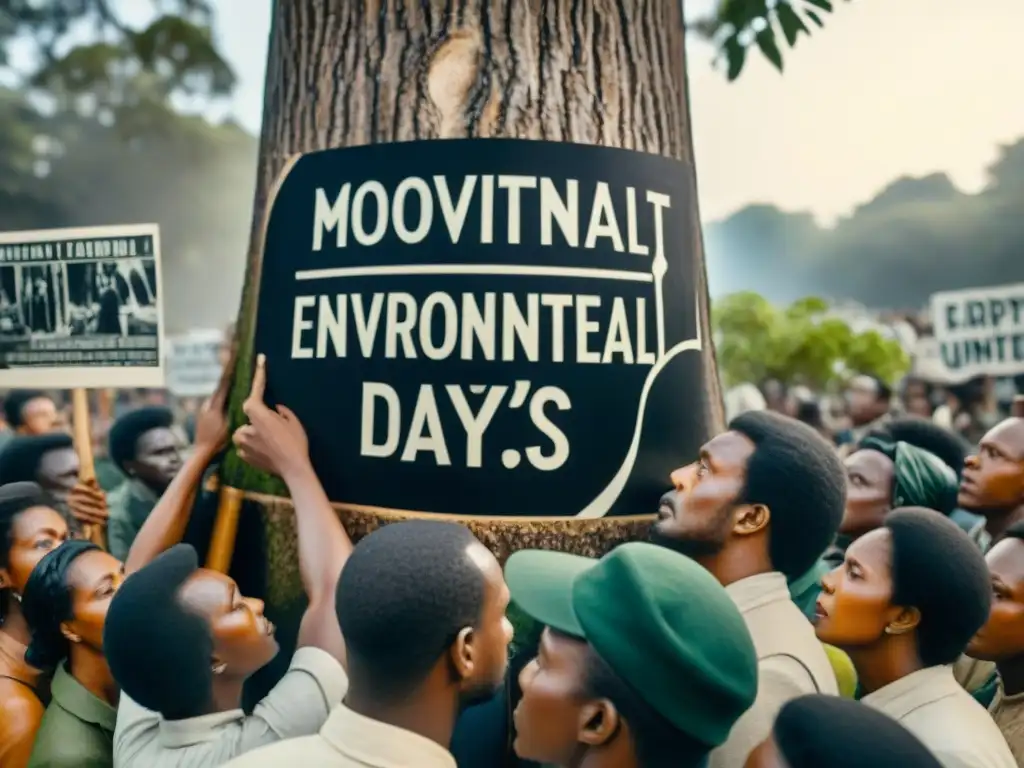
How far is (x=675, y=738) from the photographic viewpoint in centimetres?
204

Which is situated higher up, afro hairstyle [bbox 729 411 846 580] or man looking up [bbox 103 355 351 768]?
afro hairstyle [bbox 729 411 846 580]

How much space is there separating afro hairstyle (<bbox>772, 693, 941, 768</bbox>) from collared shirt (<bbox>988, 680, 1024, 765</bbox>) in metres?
1.29

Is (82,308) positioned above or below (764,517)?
above

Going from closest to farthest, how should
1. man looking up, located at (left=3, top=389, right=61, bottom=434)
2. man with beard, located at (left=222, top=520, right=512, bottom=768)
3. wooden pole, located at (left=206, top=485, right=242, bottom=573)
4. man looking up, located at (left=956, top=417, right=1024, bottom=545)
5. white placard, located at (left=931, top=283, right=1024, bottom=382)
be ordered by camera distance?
man with beard, located at (left=222, top=520, right=512, bottom=768), wooden pole, located at (left=206, top=485, right=242, bottom=573), man looking up, located at (left=956, top=417, right=1024, bottom=545), man looking up, located at (left=3, top=389, right=61, bottom=434), white placard, located at (left=931, top=283, right=1024, bottom=382)

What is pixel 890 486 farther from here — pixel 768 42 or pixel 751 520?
pixel 768 42

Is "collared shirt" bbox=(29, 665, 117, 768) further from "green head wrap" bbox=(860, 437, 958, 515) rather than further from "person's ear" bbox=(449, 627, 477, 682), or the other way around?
"green head wrap" bbox=(860, 437, 958, 515)

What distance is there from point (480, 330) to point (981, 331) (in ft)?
21.9

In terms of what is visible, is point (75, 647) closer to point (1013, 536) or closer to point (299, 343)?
point (299, 343)

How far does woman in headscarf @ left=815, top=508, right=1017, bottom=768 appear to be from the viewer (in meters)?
2.54

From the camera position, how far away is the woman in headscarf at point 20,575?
306 centimetres

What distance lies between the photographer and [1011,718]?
2896mm

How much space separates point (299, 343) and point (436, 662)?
1218 millimetres

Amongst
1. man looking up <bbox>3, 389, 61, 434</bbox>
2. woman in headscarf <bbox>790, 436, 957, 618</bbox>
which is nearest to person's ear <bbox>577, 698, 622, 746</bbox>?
woman in headscarf <bbox>790, 436, 957, 618</bbox>

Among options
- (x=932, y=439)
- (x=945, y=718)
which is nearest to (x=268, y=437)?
(x=945, y=718)
